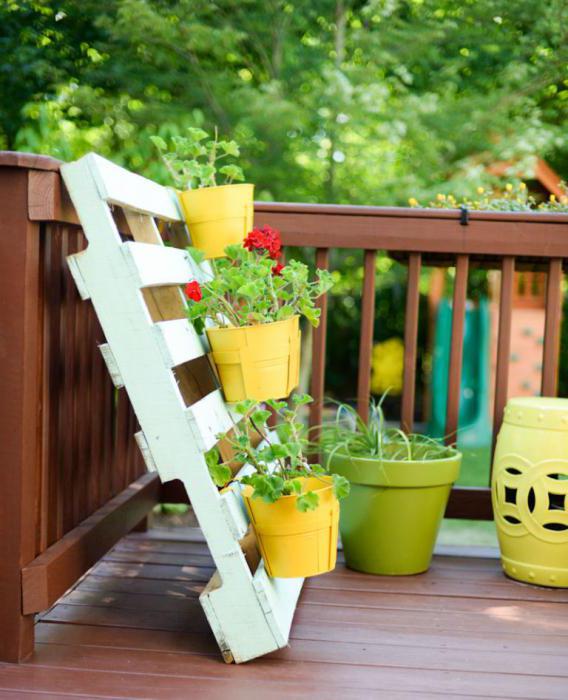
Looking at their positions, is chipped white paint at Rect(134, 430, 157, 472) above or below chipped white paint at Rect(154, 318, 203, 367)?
below

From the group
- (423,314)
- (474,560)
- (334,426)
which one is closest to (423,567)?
(474,560)

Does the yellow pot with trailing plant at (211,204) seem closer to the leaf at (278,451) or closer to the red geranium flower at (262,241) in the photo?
the red geranium flower at (262,241)

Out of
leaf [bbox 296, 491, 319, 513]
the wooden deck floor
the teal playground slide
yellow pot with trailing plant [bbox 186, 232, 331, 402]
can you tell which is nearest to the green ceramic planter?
the wooden deck floor

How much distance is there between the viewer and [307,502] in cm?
164

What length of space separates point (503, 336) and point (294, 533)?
1.25m

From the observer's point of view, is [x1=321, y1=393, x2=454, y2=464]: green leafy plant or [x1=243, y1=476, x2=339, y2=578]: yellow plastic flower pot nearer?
[x1=243, y1=476, x2=339, y2=578]: yellow plastic flower pot

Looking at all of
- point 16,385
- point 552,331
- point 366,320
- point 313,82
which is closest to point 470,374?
point 313,82

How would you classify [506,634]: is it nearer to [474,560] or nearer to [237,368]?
[474,560]

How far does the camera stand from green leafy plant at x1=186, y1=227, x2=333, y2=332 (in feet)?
5.87

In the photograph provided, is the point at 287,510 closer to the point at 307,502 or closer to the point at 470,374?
the point at 307,502

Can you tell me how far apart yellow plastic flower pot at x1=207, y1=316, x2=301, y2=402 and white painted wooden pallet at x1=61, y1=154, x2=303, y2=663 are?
0.56ft

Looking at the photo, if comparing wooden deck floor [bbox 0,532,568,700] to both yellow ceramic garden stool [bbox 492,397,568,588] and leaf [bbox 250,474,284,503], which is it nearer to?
yellow ceramic garden stool [bbox 492,397,568,588]

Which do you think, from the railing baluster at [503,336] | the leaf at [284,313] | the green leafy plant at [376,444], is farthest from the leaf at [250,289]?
the railing baluster at [503,336]

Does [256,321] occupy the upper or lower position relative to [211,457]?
upper
